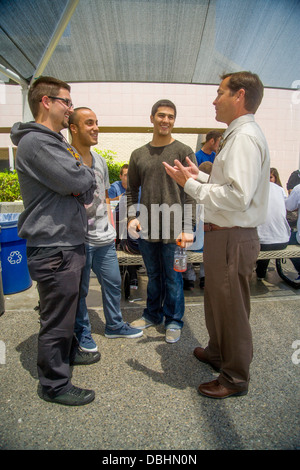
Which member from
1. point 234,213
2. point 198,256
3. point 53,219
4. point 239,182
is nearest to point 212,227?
point 234,213

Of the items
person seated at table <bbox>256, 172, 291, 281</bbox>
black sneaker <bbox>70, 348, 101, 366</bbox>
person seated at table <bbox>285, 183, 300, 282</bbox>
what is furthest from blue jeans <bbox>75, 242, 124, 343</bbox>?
person seated at table <bbox>285, 183, 300, 282</bbox>

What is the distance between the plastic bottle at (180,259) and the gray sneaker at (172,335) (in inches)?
26.1

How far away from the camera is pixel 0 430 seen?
1918 millimetres

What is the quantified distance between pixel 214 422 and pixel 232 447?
0.70 feet

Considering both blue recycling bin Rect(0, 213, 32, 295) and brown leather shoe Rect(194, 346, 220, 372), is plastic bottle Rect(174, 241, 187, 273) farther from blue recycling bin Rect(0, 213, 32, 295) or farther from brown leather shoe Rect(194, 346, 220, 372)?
blue recycling bin Rect(0, 213, 32, 295)

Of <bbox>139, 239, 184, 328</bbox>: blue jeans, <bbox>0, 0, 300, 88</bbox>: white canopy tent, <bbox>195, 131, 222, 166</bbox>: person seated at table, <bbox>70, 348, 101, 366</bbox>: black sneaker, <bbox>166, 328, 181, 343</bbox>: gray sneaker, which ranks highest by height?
<bbox>0, 0, 300, 88</bbox>: white canopy tent

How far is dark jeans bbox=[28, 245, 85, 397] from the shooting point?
203 cm

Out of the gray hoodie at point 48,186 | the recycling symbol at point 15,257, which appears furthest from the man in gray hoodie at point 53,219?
the recycling symbol at point 15,257

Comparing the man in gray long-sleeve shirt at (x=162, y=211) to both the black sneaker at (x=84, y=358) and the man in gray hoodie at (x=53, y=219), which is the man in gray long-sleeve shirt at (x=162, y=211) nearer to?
the black sneaker at (x=84, y=358)

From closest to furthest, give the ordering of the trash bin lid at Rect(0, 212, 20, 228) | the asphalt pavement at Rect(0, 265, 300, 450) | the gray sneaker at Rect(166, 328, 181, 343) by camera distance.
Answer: the asphalt pavement at Rect(0, 265, 300, 450) → the gray sneaker at Rect(166, 328, 181, 343) → the trash bin lid at Rect(0, 212, 20, 228)

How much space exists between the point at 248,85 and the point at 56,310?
6.53 feet

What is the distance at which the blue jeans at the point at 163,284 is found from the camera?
3041 millimetres

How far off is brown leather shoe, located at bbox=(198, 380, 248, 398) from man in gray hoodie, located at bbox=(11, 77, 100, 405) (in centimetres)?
85

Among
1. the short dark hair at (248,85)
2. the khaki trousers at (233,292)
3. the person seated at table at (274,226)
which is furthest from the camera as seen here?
the person seated at table at (274,226)
